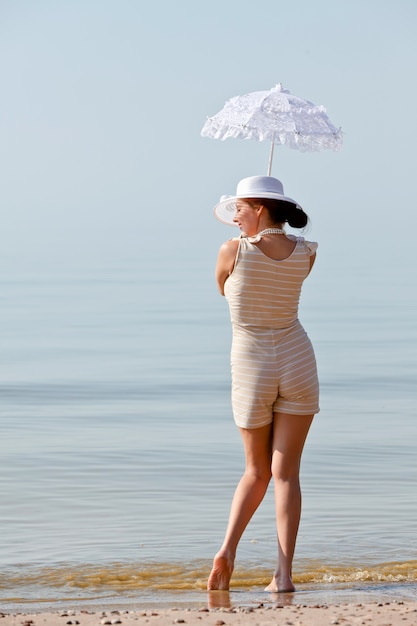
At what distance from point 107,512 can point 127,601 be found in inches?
78.8

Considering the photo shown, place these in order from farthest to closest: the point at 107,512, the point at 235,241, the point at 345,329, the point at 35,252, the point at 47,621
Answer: the point at 35,252 < the point at 345,329 < the point at 107,512 < the point at 235,241 < the point at 47,621

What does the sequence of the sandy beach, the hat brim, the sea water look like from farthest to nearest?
the sea water < the hat brim < the sandy beach

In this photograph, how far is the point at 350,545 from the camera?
20.5 ft

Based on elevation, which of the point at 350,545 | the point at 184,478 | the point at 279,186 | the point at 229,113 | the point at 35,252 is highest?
the point at 35,252

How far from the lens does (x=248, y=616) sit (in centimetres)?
429

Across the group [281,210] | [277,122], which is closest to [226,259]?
[281,210]

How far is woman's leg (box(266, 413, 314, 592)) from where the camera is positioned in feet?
16.0

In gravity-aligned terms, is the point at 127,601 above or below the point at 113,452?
below

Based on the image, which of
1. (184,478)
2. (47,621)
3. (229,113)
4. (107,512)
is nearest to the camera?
(47,621)

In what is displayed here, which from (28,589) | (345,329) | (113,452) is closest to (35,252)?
(345,329)

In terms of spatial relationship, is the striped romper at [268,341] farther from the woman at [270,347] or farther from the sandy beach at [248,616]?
the sandy beach at [248,616]

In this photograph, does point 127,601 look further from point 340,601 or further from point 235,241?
point 235,241

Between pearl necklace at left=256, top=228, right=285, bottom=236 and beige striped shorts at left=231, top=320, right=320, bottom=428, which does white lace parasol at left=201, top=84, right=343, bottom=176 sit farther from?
beige striped shorts at left=231, top=320, right=320, bottom=428

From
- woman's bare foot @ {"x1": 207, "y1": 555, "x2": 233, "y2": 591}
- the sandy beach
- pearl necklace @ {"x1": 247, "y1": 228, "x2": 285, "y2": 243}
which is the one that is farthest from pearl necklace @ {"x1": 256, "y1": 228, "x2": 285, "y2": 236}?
the sandy beach
